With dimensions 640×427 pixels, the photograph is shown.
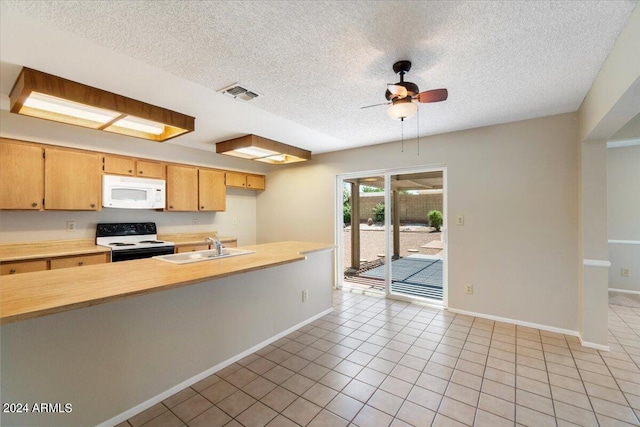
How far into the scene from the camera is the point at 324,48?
1797 millimetres

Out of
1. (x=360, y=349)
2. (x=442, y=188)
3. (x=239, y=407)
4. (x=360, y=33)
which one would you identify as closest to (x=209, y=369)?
(x=239, y=407)

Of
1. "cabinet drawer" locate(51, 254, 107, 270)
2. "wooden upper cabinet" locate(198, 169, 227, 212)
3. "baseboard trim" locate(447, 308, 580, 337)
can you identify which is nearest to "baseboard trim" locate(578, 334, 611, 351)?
"baseboard trim" locate(447, 308, 580, 337)

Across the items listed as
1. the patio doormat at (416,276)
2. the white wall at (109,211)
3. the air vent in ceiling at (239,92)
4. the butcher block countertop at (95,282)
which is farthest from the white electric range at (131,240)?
the patio doormat at (416,276)

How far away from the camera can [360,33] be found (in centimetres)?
164

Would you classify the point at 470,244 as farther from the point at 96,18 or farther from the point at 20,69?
the point at 20,69

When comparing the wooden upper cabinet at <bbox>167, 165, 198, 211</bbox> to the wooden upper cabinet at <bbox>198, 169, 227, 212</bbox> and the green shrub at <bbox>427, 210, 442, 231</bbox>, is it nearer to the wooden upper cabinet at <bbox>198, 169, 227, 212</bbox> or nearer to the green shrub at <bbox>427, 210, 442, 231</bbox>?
the wooden upper cabinet at <bbox>198, 169, 227, 212</bbox>

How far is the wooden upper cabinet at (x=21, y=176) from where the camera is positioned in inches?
110

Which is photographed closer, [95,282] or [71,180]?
[95,282]

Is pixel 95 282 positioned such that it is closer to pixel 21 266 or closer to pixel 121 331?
pixel 121 331

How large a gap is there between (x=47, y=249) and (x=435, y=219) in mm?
4955

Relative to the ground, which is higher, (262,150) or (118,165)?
(262,150)

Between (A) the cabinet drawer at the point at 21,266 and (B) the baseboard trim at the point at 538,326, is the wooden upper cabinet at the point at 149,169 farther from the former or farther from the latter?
(B) the baseboard trim at the point at 538,326

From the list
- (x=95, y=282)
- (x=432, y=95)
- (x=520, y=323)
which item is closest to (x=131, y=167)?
(x=95, y=282)

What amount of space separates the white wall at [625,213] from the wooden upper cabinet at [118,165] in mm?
7127
